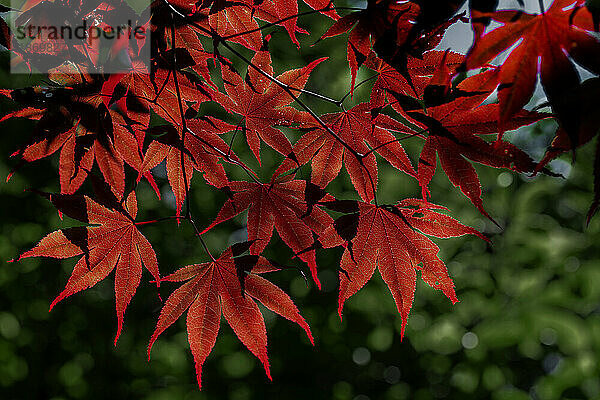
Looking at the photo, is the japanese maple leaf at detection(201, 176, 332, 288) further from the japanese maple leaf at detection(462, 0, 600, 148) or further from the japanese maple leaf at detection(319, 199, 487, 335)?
the japanese maple leaf at detection(462, 0, 600, 148)

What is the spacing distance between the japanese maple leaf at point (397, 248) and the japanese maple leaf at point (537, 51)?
276 millimetres

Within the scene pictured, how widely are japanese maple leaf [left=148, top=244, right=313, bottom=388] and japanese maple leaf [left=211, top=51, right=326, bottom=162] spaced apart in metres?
0.20

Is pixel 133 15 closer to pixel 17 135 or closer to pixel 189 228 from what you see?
pixel 189 228

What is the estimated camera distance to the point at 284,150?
797 mm

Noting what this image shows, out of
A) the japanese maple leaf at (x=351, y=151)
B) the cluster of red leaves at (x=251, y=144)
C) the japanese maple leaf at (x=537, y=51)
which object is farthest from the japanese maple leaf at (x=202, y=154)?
the japanese maple leaf at (x=537, y=51)

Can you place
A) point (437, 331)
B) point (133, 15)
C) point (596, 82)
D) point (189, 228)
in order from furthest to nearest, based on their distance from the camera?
point (189, 228) < point (437, 331) < point (133, 15) < point (596, 82)

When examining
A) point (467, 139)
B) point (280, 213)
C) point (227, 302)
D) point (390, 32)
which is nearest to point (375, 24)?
point (390, 32)

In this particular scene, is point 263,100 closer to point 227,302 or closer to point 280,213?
point 280,213

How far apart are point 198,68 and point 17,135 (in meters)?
3.67

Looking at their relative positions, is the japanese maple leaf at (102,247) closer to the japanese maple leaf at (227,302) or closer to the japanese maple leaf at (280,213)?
the japanese maple leaf at (227,302)

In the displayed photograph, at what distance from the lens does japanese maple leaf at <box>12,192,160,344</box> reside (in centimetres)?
77

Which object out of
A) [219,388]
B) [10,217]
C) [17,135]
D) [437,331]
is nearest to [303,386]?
[219,388]

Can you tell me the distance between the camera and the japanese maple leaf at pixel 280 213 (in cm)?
76

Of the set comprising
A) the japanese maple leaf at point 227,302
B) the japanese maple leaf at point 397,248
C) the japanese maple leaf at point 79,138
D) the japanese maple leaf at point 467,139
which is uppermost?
the japanese maple leaf at point 467,139
